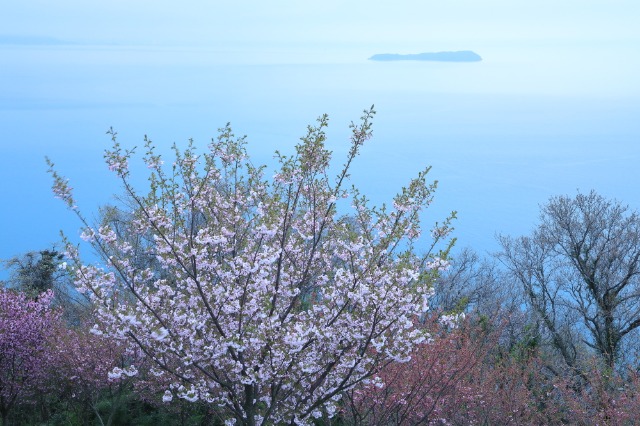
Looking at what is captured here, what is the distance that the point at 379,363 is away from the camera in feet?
27.2

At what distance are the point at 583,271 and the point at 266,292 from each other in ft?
66.6

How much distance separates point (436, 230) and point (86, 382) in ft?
27.4

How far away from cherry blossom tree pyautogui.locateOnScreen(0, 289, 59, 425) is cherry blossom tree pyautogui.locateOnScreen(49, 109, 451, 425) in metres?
5.43

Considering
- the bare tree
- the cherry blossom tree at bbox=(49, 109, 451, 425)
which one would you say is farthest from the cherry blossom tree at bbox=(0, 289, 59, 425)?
the bare tree

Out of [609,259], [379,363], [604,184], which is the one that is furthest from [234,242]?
[604,184]

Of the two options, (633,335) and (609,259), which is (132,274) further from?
(633,335)

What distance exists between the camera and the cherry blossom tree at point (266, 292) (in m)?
7.44

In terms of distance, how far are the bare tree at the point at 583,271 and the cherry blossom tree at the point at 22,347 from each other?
17.6m

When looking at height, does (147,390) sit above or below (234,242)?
below

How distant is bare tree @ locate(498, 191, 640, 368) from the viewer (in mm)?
24062

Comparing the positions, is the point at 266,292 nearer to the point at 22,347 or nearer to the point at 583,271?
the point at 22,347

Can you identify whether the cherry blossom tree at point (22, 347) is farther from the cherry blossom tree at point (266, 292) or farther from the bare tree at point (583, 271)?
the bare tree at point (583, 271)

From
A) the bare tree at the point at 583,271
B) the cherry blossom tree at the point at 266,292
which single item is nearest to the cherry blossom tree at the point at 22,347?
the cherry blossom tree at the point at 266,292

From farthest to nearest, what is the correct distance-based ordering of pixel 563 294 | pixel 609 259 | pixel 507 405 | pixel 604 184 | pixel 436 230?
pixel 604 184 → pixel 563 294 → pixel 609 259 → pixel 507 405 → pixel 436 230
